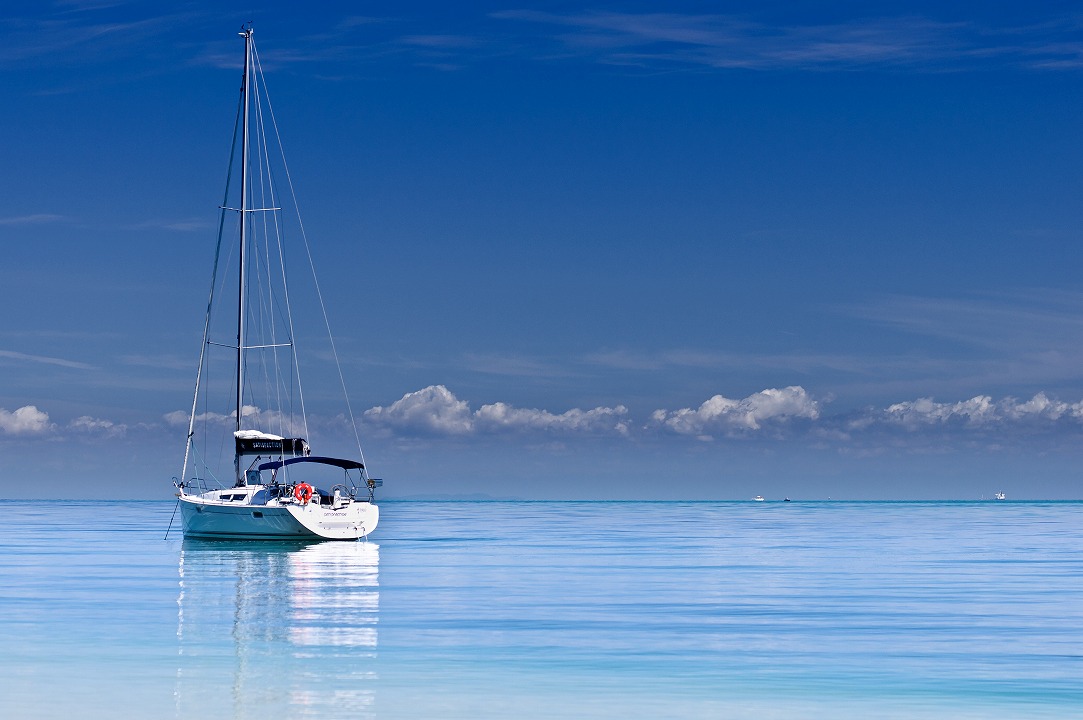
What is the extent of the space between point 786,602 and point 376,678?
65.0 ft

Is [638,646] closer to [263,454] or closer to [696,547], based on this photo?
[263,454]

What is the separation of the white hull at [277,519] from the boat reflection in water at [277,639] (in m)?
7.82

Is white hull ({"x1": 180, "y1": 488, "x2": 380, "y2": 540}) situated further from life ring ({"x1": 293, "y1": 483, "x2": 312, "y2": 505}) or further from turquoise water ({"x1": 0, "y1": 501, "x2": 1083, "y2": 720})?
turquoise water ({"x1": 0, "y1": 501, "x2": 1083, "y2": 720})

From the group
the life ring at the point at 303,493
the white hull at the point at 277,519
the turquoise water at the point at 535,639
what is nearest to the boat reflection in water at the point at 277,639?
the turquoise water at the point at 535,639

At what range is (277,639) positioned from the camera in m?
32.9

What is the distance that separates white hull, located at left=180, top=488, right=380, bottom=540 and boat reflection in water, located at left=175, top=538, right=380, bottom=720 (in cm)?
782

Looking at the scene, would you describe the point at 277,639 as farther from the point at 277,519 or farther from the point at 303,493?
the point at 303,493

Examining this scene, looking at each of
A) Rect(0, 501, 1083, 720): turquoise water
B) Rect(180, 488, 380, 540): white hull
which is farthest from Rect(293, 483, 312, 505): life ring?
Rect(0, 501, 1083, 720): turquoise water

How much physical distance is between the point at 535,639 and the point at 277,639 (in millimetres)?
6039

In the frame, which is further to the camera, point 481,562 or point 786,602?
point 481,562

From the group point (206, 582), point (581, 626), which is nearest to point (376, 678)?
point (581, 626)

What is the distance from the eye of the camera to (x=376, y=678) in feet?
89.5

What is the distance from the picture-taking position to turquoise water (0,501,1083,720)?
25094mm

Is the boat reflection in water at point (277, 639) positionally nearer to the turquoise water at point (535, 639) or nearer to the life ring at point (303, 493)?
the turquoise water at point (535, 639)
